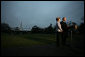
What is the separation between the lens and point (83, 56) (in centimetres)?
319

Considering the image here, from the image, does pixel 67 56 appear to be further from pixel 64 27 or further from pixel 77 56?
pixel 64 27

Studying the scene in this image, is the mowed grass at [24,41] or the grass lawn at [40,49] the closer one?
the grass lawn at [40,49]

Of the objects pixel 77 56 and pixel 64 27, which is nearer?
pixel 77 56

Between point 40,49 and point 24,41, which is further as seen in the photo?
point 24,41

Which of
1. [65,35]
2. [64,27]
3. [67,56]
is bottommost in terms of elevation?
[67,56]


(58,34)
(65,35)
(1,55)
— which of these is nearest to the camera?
(1,55)

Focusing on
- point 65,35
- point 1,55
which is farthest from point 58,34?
point 1,55

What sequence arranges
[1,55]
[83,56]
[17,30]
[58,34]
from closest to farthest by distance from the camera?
1. [83,56]
2. [1,55]
3. [58,34]
4. [17,30]

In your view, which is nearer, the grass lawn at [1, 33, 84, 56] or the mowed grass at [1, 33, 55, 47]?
the grass lawn at [1, 33, 84, 56]

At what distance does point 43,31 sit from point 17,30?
598 centimetres

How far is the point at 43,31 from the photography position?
66.6ft

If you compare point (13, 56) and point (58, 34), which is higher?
point (58, 34)

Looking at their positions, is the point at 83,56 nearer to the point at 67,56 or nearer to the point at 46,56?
the point at 67,56

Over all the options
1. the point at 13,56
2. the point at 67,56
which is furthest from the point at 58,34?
the point at 13,56
